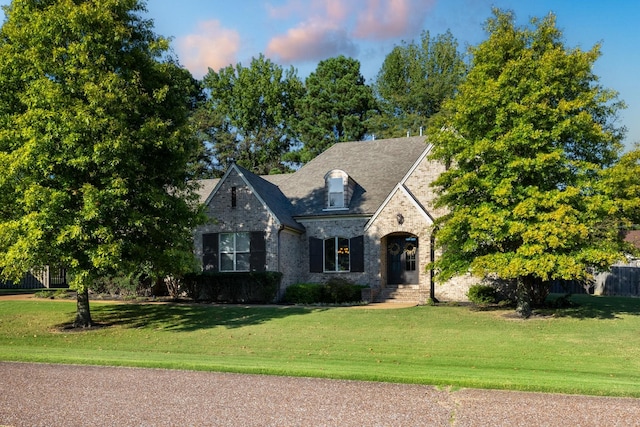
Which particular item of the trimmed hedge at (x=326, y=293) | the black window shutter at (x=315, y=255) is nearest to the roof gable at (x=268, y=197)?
the black window shutter at (x=315, y=255)

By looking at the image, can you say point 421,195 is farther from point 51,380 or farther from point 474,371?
point 51,380

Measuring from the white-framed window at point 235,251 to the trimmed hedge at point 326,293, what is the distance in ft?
8.92

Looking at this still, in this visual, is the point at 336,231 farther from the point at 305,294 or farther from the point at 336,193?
the point at 305,294

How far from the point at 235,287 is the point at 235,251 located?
2.18 meters

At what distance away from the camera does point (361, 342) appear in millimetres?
14258

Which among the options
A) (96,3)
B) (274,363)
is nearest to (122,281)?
(96,3)

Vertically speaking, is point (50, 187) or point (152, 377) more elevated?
point (50, 187)

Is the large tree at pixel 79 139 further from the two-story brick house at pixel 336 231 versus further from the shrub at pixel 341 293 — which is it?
the shrub at pixel 341 293

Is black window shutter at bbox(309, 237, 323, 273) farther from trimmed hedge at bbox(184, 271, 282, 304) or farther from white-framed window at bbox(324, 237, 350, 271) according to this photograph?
trimmed hedge at bbox(184, 271, 282, 304)

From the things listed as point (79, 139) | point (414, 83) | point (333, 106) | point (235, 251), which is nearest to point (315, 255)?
point (235, 251)

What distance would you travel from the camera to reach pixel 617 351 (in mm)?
13062

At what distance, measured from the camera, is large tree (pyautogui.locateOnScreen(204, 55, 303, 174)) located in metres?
50.5

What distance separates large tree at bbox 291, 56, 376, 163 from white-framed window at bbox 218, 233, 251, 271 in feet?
82.1

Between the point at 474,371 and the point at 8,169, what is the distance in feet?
43.2
